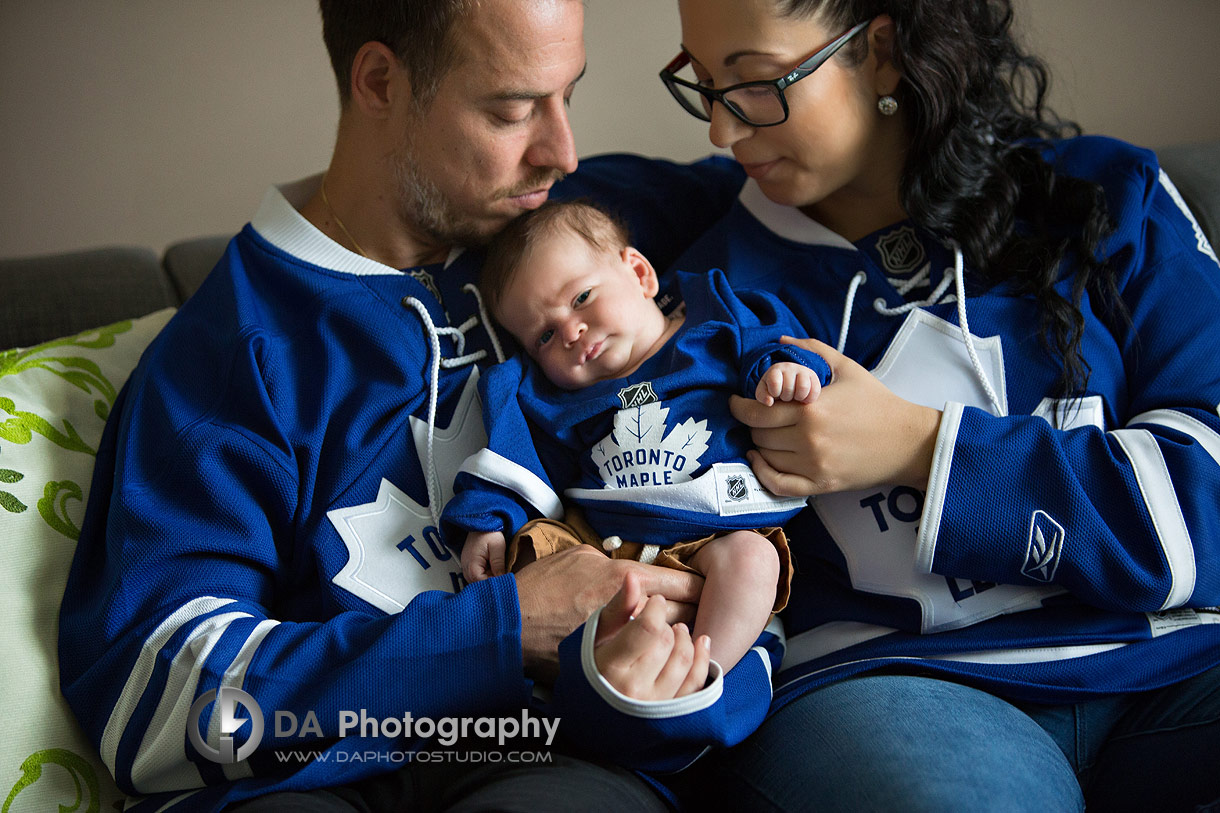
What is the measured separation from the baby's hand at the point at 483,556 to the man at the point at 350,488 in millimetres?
68

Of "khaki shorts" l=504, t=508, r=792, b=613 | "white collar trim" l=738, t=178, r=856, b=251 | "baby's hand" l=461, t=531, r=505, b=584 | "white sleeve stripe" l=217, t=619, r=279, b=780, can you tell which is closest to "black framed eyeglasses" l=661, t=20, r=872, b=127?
"white collar trim" l=738, t=178, r=856, b=251

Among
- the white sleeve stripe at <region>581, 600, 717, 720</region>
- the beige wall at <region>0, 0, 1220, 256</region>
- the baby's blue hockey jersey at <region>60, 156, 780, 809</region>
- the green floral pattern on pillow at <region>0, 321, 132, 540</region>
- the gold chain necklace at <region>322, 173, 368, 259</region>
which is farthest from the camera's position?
the beige wall at <region>0, 0, 1220, 256</region>

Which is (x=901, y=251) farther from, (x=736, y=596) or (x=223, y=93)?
(x=223, y=93)

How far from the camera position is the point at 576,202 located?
1.54m

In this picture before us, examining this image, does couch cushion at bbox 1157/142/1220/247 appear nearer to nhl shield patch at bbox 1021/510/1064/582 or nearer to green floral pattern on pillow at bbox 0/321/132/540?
nhl shield patch at bbox 1021/510/1064/582

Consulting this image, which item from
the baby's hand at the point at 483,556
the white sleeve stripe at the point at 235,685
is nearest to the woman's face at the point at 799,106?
the baby's hand at the point at 483,556

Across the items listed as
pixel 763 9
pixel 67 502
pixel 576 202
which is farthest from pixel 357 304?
pixel 763 9

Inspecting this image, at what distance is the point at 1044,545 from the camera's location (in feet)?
4.01

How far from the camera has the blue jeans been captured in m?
1.05

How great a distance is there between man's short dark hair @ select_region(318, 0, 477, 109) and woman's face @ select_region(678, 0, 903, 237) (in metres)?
0.37

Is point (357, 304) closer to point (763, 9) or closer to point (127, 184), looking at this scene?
point (763, 9)

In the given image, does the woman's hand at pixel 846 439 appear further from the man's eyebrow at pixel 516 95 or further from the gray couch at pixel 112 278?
the gray couch at pixel 112 278

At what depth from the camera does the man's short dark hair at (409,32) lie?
1.46 m

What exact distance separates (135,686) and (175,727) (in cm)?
9
